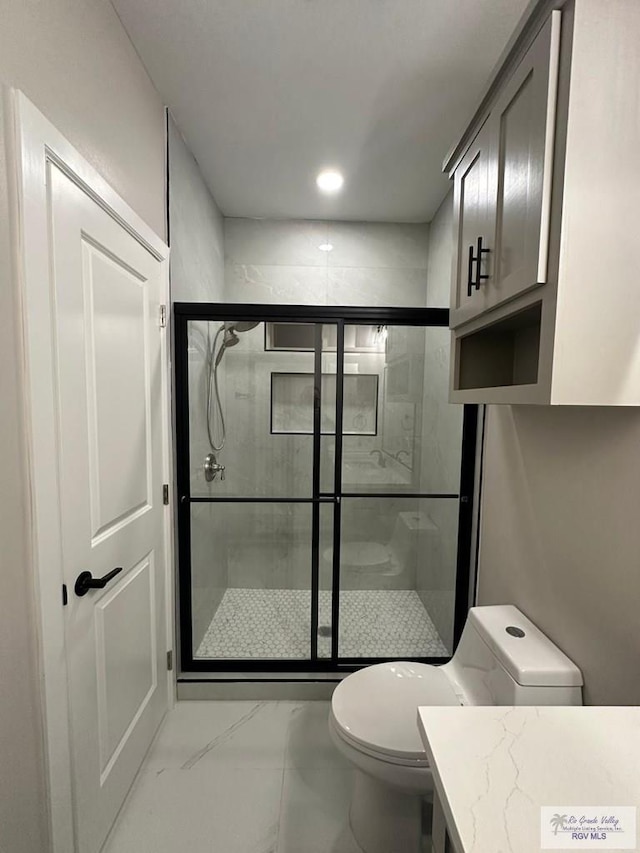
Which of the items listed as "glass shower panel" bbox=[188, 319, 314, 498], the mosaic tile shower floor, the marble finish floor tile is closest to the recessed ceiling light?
"glass shower panel" bbox=[188, 319, 314, 498]

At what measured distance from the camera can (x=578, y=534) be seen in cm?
114

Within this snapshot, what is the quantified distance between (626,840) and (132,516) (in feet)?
4.78

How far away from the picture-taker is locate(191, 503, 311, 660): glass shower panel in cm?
210

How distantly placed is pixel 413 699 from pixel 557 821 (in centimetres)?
86

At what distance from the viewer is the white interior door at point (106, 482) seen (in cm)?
106

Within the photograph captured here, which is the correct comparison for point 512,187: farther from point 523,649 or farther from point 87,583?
point 87,583

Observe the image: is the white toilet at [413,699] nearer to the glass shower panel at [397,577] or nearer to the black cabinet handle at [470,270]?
the glass shower panel at [397,577]

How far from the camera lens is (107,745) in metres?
1.31

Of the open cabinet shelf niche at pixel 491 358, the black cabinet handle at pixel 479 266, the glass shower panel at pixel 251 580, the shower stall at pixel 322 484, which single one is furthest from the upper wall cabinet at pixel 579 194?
the glass shower panel at pixel 251 580

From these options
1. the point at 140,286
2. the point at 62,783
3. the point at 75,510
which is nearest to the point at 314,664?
the point at 62,783

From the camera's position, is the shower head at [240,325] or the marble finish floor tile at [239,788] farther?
the shower head at [240,325]

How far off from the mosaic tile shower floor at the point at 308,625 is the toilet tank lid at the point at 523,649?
0.89 meters

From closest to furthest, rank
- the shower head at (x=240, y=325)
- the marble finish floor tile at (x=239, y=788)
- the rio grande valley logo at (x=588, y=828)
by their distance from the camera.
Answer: the rio grande valley logo at (x=588, y=828) → the marble finish floor tile at (x=239, y=788) → the shower head at (x=240, y=325)

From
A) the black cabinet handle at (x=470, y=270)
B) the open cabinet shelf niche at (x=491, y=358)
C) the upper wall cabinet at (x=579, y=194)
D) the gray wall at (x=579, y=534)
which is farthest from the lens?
the open cabinet shelf niche at (x=491, y=358)
